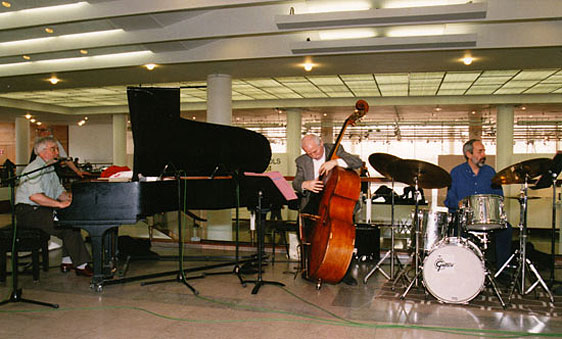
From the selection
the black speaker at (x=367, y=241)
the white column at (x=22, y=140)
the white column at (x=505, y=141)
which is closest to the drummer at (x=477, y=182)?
the black speaker at (x=367, y=241)

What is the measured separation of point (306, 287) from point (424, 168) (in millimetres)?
1688

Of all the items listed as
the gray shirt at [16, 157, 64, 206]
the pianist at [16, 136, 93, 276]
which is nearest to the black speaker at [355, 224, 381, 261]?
the pianist at [16, 136, 93, 276]

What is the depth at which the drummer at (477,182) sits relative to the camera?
5160 millimetres

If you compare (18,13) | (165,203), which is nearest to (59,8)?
(18,13)

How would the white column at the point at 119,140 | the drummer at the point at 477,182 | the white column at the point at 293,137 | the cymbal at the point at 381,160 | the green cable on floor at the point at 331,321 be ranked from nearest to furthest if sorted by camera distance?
the green cable on floor at the point at 331,321, the cymbal at the point at 381,160, the drummer at the point at 477,182, the white column at the point at 293,137, the white column at the point at 119,140

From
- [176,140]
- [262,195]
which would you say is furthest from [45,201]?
[262,195]

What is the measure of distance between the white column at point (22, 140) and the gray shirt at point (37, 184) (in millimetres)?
15816

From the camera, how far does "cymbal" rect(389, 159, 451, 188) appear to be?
13.8 feet

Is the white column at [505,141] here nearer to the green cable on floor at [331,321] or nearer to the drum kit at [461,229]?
the drum kit at [461,229]

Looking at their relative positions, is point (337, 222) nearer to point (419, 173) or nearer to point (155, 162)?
point (419, 173)

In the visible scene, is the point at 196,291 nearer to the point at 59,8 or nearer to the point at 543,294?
the point at 543,294

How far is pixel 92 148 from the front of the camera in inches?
976

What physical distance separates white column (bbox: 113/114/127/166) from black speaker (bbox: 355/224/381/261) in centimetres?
1460

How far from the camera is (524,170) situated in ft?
14.2
